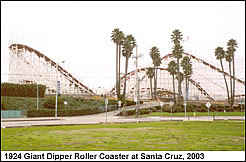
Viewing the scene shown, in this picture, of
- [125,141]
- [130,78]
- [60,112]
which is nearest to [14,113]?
[60,112]

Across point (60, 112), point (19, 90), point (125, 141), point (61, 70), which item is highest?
point (61, 70)

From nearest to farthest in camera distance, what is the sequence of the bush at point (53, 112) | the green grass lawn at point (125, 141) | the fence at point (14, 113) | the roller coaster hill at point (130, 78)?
the green grass lawn at point (125, 141) → the fence at point (14, 113) → the bush at point (53, 112) → the roller coaster hill at point (130, 78)

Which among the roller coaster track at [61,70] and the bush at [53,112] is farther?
the roller coaster track at [61,70]

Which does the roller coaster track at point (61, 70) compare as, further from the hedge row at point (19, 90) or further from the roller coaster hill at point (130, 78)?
the hedge row at point (19, 90)

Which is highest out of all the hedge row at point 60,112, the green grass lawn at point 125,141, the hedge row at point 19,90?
the hedge row at point 19,90

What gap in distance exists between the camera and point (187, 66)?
70.8 m

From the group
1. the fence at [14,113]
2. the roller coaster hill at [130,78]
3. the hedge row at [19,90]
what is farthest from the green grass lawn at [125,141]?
the roller coaster hill at [130,78]

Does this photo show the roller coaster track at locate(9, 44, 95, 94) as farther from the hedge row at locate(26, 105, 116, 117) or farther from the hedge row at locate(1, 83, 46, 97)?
the hedge row at locate(26, 105, 116, 117)

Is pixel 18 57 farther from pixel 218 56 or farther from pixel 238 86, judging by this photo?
pixel 238 86

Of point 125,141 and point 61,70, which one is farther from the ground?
point 61,70

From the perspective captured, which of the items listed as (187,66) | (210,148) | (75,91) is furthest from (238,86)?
(210,148)

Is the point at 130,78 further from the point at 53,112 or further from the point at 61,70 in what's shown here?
the point at 53,112

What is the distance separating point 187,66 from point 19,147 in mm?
64373

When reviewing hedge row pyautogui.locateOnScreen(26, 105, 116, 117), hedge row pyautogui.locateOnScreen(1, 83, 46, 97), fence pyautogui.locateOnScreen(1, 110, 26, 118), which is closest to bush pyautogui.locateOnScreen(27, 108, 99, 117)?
hedge row pyautogui.locateOnScreen(26, 105, 116, 117)
